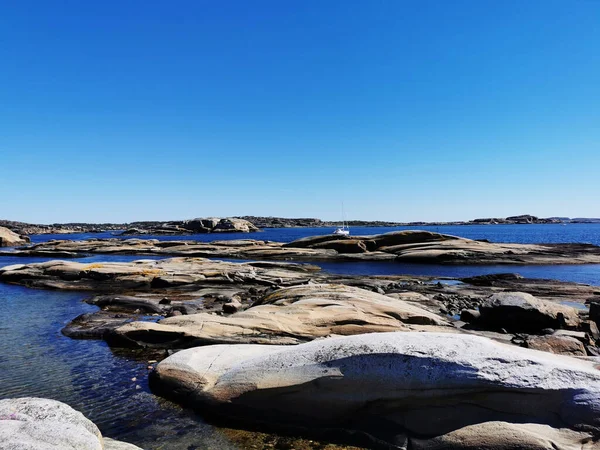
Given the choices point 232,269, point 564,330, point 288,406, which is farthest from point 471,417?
point 232,269

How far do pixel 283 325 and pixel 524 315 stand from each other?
10870 millimetres

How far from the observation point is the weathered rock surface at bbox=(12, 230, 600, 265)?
5625cm

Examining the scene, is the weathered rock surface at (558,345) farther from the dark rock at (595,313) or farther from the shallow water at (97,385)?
the shallow water at (97,385)

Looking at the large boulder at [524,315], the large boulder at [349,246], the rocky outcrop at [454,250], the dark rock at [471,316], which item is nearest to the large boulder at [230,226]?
the rocky outcrop at [454,250]

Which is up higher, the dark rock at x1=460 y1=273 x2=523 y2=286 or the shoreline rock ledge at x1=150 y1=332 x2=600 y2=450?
the shoreline rock ledge at x1=150 y1=332 x2=600 y2=450

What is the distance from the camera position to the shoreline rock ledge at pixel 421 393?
7969mm

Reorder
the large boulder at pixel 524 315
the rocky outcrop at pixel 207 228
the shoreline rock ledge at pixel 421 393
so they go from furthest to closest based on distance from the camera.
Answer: the rocky outcrop at pixel 207 228 < the large boulder at pixel 524 315 < the shoreline rock ledge at pixel 421 393

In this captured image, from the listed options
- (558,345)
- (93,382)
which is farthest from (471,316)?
(93,382)

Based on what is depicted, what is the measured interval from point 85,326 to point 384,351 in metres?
16.1

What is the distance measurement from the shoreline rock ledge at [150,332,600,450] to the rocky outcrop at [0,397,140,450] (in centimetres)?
337

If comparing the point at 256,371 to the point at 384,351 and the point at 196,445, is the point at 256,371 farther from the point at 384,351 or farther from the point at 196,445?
the point at 384,351

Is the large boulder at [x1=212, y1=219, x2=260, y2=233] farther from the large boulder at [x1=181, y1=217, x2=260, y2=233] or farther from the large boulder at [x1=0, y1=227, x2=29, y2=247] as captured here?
the large boulder at [x1=0, y1=227, x2=29, y2=247]

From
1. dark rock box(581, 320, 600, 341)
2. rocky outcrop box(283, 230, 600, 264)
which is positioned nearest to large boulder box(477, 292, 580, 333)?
dark rock box(581, 320, 600, 341)

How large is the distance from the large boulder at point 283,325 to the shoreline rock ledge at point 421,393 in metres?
5.11
